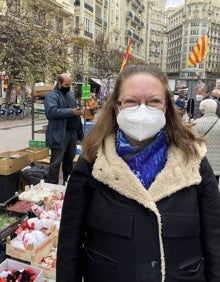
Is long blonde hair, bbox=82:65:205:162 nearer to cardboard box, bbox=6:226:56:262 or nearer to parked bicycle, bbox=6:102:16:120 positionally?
cardboard box, bbox=6:226:56:262

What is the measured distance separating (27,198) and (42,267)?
1.52 metres

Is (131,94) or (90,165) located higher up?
(131,94)

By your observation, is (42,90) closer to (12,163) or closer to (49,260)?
(12,163)

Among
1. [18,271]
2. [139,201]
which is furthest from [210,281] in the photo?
[18,271]

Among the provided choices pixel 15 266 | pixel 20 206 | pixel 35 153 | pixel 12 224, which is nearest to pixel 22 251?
pixel 15 266

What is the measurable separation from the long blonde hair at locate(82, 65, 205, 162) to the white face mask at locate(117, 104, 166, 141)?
11cm

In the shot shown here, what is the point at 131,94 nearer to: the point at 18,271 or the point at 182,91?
the point at 18,271

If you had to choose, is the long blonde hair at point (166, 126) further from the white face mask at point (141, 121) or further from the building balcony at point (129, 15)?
the building balcony at point (129, 15)

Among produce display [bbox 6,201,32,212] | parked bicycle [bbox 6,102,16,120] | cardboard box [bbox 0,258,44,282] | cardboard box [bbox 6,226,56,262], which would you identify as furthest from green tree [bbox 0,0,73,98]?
parked bicycle [bbox 6,102,16,120]

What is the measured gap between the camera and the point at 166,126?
1.71m

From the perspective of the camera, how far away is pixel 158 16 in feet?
401

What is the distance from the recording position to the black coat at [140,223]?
4.86 feet

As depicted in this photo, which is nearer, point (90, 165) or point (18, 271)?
point (90, 165)

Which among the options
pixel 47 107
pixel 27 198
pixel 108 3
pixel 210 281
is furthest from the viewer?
pixel 108 3
